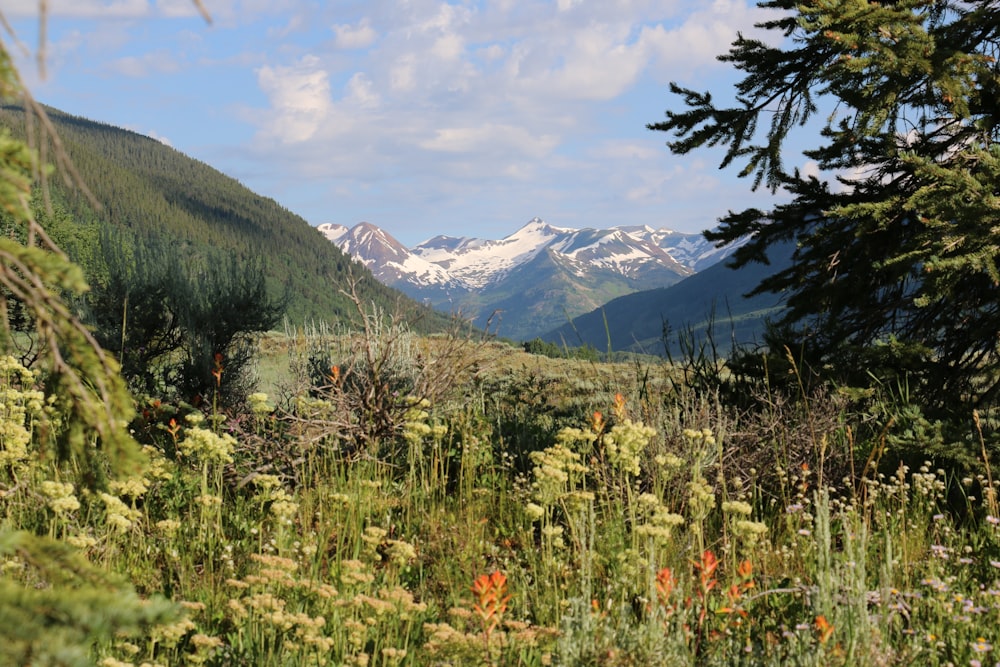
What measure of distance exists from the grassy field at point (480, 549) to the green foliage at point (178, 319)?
170 centimetres

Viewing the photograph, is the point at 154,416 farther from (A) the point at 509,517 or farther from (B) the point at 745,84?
(B) the point at 745,84

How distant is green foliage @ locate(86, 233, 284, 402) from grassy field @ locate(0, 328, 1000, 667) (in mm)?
1697

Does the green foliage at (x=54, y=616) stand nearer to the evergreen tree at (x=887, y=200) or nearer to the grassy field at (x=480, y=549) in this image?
the grassy field at (x=480, y=549)

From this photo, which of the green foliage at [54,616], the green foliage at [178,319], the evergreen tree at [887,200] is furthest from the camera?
the green foliage at [178,319]

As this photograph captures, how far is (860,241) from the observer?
6.53m

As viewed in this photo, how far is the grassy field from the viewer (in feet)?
8.57

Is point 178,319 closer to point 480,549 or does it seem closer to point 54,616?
point 480,549

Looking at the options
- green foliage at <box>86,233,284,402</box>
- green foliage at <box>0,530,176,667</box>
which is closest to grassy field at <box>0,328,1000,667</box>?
green foliage at <box>0,530,176,667</box>

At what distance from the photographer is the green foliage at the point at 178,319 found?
8984mm

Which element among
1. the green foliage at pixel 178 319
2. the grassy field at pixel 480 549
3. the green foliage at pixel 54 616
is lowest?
the grassy field at pixel 480 549

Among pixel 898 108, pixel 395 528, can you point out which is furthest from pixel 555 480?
pixel 898 108

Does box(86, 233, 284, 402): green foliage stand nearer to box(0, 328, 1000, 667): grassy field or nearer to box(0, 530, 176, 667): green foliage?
box(0, 328, 1000, 667): grassy field

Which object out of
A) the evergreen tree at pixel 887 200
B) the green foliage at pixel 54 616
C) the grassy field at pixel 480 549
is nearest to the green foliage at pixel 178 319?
the grassy field at pixel 480 549

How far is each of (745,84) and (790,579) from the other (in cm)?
460
